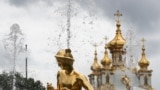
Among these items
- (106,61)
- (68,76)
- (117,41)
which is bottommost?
(106,61)

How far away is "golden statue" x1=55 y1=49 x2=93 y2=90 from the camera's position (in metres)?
11.9

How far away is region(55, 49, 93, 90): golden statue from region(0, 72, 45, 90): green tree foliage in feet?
82.5

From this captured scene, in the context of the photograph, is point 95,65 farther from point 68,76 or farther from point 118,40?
point 68,76

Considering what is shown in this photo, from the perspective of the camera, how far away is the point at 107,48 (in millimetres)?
57000

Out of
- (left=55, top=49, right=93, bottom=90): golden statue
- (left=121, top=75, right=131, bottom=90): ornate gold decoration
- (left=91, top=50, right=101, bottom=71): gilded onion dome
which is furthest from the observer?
(left=91, top=50, right=101, bottom=71): gilded onion dome

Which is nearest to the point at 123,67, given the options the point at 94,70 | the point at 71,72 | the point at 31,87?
the point at 94,70

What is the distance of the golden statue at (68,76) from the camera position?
11867mm

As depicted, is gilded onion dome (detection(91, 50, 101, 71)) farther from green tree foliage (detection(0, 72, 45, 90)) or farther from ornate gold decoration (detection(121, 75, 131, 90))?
green tree foliage (detection(0, 72, 45, 90))

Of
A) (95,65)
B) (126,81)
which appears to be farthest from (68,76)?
(95,65)

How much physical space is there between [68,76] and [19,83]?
94.0 ft

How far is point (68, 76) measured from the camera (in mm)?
12164

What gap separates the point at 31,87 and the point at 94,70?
18.9m

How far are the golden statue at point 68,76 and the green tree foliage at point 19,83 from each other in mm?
25145

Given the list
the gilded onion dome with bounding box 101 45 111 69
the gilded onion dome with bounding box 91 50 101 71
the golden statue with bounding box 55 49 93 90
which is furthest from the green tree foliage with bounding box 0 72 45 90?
the golden statue with bounding box 55 49 93 90
